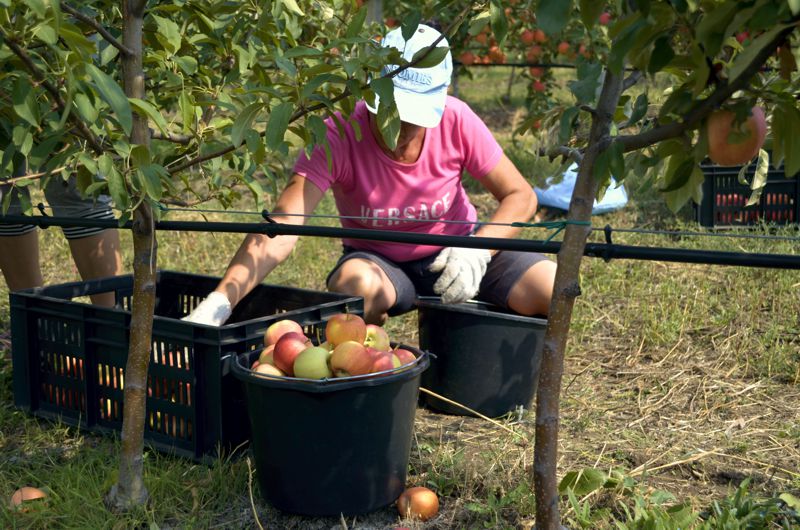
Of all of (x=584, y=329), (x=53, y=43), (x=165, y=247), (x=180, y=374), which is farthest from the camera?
(x=165, y=247)

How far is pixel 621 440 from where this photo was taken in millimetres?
2361

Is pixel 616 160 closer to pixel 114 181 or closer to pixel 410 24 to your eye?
pixel 410 24

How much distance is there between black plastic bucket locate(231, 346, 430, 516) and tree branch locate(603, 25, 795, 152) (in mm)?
688

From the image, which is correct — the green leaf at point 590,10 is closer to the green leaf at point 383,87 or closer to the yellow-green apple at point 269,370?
the green leaf at point 383,87

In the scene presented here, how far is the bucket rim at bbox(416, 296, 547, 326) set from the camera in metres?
2.49

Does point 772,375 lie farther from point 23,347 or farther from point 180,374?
point 23,347

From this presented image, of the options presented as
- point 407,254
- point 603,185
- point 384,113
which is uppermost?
point 384,113

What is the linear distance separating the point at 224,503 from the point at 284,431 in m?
0.27

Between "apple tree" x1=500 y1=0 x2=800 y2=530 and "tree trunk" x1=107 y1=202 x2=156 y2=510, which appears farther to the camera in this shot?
"tree trunk" x1=107 y1=202 x2=156 y2=510

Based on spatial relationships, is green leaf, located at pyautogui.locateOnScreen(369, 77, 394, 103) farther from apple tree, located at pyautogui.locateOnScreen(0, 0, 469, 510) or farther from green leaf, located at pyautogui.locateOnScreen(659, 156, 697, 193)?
green leaf, located at pyautogui.locateOnScreen(659, 156, 697, 193)

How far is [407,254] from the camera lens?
278cm

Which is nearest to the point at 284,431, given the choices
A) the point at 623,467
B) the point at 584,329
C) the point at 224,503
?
the point at 224,503

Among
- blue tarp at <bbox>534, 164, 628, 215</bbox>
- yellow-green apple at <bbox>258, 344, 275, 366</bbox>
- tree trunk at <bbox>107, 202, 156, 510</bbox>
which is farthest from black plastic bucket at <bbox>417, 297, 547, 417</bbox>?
blue tarp at <bbox>534, 164, 628, 215</bbox>

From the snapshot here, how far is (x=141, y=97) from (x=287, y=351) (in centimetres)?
59
